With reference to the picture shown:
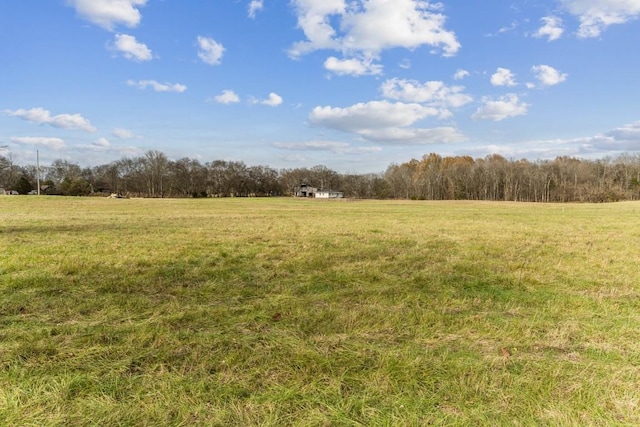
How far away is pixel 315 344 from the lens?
4.23 meters

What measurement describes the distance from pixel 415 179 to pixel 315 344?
115 meters

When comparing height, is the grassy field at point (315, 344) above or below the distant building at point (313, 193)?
below

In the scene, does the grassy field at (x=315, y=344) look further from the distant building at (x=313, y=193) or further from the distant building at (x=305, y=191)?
the distant building at (x=305, y=191)

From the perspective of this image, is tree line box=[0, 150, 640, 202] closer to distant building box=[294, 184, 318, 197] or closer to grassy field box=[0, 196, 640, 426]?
distant building box=[294, 184, 318, 197]

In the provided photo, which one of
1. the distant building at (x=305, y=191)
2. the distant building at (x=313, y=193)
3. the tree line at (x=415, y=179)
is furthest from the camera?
the distant building at (x=305, y=191)

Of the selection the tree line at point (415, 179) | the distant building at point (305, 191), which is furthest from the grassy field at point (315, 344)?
the distant building at point (305, 191)

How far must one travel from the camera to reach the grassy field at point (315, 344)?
2992mm

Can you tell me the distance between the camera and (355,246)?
12.1m

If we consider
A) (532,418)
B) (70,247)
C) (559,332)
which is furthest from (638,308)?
(70,247)

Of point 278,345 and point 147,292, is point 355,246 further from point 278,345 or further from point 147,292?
point 278,345

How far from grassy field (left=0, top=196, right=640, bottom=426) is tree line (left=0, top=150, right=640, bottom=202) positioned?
342 feet

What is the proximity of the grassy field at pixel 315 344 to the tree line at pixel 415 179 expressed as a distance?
342ft

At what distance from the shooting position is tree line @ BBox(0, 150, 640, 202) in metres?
97.4

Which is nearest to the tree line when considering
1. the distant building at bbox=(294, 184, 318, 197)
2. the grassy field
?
the distant building at bbox=(294, 184, 318, 197)
